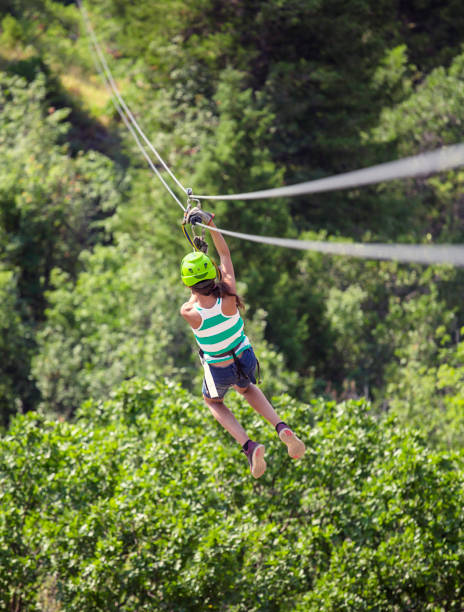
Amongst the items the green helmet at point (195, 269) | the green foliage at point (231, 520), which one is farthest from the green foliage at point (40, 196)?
the green helmet at point (195, 269)

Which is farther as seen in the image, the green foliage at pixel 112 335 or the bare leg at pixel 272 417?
the green foliage at pixel 112 335

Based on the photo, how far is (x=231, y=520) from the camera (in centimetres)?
1085

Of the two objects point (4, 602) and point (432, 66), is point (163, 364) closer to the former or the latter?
point (4, 602)

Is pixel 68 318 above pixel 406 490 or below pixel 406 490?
below

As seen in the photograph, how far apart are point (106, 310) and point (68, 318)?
56.4 inches

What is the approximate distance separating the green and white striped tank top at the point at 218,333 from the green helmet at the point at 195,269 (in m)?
0.33

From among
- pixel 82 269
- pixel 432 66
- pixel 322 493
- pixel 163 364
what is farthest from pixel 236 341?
pixel 432 66

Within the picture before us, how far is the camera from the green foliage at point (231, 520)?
1068 cm

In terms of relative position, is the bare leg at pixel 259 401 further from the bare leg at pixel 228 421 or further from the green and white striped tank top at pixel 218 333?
the green and white striped tank top at pixel 218 333

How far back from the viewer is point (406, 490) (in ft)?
36.7

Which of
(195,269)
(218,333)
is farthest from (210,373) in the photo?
(195,269)

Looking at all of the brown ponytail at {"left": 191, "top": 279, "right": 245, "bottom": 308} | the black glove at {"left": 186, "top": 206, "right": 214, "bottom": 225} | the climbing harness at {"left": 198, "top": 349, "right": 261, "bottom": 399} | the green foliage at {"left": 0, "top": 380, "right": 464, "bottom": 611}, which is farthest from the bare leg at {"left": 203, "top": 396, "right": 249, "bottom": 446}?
the green foliage at {"left": 0, "top": 380, "right": 464, "bottom": 611}

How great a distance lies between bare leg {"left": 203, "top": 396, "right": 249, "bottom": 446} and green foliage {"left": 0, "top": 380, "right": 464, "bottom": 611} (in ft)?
14.5

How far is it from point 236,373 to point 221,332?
366 millimetres
